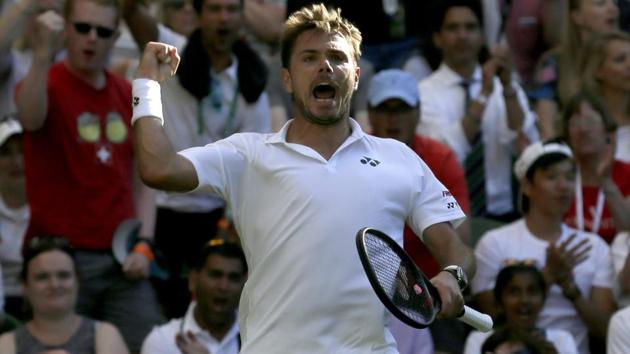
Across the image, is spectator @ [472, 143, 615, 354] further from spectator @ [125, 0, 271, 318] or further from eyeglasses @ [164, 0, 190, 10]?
eyeglasses @ [164, 0, 190, 10]

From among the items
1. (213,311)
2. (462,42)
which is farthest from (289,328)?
(462,42)

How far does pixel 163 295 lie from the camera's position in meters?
9.91

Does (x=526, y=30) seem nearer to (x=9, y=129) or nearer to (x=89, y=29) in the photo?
(x=89, y=29)

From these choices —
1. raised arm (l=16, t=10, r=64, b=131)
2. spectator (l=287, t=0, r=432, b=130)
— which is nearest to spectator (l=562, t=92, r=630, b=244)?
spectator (l=287, t=0, r=432, b=130)

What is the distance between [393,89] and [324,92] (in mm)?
2953

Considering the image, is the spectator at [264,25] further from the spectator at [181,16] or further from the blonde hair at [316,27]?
the blonde hair at [316,27]

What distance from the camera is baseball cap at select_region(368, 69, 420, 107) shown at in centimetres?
930

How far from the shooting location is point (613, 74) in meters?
10.7

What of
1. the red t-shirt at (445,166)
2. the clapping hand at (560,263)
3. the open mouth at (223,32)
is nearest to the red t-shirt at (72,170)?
A: the open mouth at (223,32)

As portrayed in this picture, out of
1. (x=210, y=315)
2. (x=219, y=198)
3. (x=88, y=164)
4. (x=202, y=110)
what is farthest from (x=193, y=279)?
(x=202, y=110)

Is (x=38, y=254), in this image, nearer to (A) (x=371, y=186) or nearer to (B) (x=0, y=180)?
(B) (x=0, y=180)

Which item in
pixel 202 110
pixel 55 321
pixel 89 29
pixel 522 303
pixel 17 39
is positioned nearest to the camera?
pixel 55 321

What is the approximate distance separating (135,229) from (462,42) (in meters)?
2.77

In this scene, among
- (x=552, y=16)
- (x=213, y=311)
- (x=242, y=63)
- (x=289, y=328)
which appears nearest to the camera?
(x=289, y=328)
